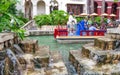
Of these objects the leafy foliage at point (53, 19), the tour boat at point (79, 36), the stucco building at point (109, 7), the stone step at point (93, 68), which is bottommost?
the tour boat at point (79, 36)

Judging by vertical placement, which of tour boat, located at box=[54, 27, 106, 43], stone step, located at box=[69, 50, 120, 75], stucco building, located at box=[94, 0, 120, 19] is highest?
stucco building, located at box=[94, 0, 120, 19]

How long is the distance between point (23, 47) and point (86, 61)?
209 cm

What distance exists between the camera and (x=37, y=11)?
136ft

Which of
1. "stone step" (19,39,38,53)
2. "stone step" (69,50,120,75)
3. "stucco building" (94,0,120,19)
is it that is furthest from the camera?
"stucco building" (94,0,120,19)

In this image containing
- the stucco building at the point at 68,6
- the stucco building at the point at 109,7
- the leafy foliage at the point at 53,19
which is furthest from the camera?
the stucco building at the point at 68,6

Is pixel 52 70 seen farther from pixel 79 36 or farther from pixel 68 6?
pixel 68 6

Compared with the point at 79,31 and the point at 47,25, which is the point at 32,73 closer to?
the point at 79,31

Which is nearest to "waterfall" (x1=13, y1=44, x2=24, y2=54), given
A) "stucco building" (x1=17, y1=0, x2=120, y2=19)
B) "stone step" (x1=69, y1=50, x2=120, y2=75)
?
"stone step" (x1=69, y1=50, x2=120, y2=75)

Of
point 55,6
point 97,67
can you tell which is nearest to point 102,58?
point 97,67

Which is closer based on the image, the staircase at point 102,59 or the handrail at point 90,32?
the staircase at point 102,59

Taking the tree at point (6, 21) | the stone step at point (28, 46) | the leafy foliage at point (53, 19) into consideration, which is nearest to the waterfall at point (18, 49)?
the stone step at point (28, 46)

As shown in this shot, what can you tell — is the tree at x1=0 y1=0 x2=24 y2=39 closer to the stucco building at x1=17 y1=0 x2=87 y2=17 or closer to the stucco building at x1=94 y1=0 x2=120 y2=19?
the stucco building at x1=17 y1=0 x2=87 y2=17

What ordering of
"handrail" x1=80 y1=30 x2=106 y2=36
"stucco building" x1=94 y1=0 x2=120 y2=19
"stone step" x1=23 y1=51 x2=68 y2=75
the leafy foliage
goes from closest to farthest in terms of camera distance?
"stone step" x1=23 y1=51 x2=68 y2=75
"handrail" x1=80 y1=30 x2=106 y2=36
the leafy foliage
"stucco building" x1=94 y1=0 x2=120 y2=19

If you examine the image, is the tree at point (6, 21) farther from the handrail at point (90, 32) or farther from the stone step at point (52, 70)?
the handrail at point (90, 32)
